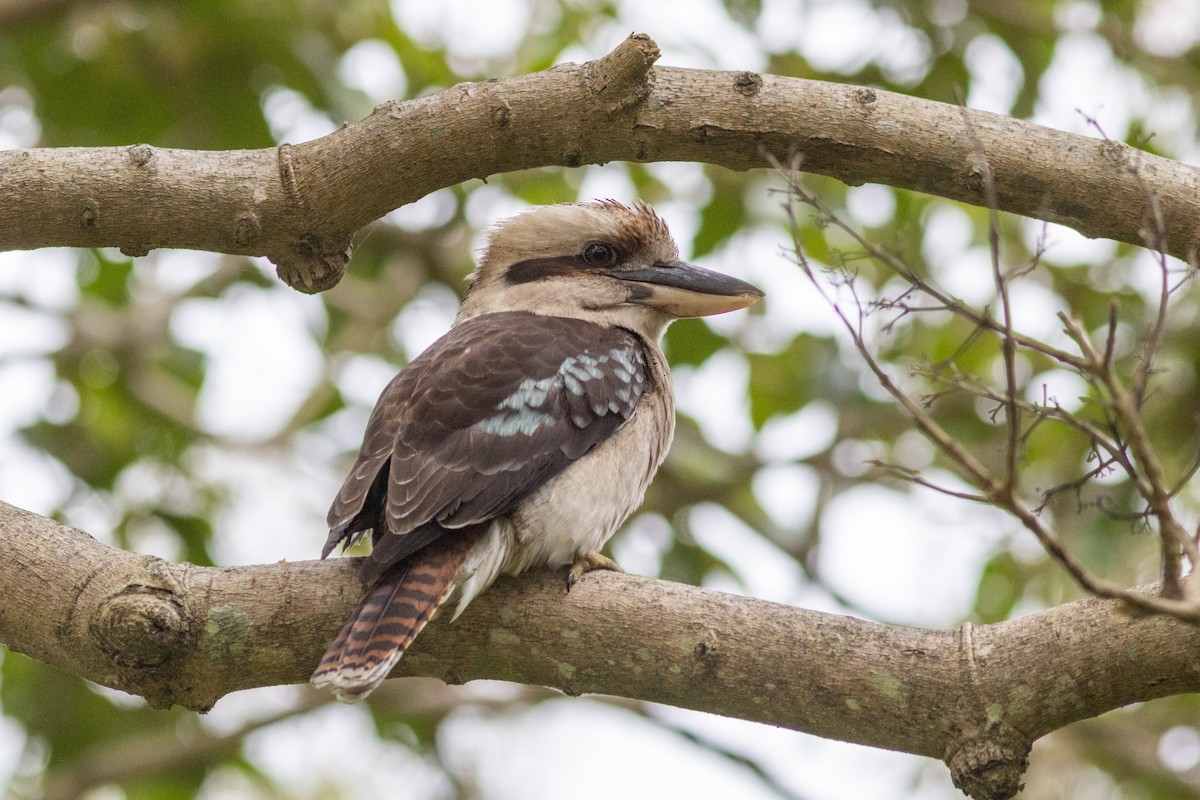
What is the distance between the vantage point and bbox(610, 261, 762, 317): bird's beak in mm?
3873

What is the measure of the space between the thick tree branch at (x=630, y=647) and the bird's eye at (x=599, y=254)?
1.45m

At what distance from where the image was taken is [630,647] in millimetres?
2701

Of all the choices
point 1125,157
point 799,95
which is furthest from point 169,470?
point 1125,157

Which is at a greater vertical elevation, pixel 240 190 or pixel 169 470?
pixel 169 470

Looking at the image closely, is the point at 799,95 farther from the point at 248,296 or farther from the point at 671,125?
the point at 248,296

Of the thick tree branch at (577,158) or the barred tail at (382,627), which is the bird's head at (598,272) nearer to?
the thick tree branch at (577,158)

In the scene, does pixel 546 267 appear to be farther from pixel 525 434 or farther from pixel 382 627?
pixel 382 627

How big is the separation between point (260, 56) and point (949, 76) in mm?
2501

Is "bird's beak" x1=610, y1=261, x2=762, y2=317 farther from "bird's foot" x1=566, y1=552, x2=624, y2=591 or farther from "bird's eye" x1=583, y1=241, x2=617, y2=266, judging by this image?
"bird's foot" x1=566, y1=552, x2=624, y2=591

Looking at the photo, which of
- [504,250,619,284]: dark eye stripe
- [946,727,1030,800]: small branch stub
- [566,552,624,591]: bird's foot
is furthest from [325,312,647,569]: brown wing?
[946,727,1030,800]: small branch stub

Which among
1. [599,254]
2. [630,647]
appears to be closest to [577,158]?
[630,647]

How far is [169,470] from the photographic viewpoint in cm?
582

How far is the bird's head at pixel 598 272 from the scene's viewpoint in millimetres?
3980

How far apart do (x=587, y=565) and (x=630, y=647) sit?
40 centimetres
